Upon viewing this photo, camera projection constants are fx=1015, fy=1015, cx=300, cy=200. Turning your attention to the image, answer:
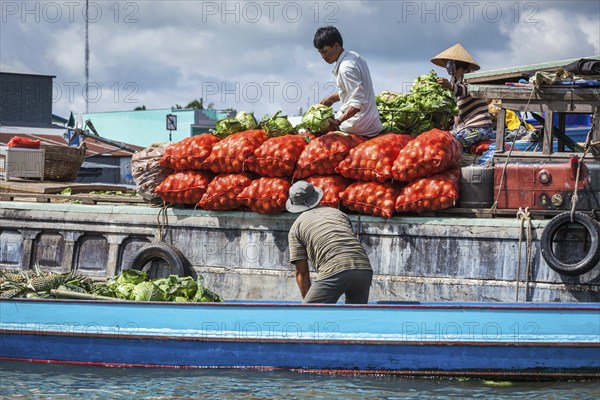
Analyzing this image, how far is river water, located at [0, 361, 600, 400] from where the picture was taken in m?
9.01

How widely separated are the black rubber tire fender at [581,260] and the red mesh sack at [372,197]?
67.2 inches

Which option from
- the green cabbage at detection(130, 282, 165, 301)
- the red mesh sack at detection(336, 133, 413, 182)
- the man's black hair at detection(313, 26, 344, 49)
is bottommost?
the green cabbage at detection(130, 282, 165, 301)

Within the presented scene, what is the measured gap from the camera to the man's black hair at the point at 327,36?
11.5 meters

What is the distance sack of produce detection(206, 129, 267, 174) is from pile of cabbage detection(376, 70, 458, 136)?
157 cm

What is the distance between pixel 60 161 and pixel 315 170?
5627 millimetres

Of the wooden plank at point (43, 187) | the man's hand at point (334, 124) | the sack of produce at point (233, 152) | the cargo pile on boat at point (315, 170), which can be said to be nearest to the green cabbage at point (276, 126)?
the cargo pile on boat at point (315, 170)

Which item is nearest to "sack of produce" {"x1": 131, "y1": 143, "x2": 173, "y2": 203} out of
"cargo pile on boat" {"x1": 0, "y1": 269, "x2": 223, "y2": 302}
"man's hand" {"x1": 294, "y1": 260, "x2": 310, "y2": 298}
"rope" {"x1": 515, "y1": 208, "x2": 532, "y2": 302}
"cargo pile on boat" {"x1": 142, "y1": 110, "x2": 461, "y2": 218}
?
"cargo pile on boat" {"x1": 142, "y1": 110, "x2": 461, "y2": 218}

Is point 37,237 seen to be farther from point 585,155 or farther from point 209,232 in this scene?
point 585,155

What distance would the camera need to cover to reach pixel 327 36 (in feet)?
37.7

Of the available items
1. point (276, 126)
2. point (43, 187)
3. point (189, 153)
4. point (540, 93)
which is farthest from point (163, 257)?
point (540, 93)

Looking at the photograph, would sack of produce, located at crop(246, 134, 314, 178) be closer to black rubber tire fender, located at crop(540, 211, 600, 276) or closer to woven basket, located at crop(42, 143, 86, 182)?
black rubber tire fender, located at crop(540, 211, 600, 276)

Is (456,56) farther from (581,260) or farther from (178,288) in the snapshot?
(178,288)

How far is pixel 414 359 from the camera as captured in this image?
370 inches

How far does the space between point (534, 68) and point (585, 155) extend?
5.11 metres
